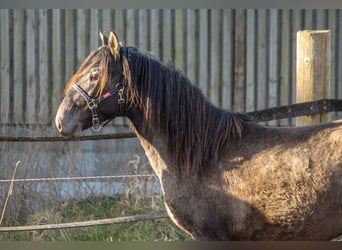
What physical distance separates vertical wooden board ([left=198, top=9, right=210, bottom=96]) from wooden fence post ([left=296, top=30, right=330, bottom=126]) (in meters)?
3.39

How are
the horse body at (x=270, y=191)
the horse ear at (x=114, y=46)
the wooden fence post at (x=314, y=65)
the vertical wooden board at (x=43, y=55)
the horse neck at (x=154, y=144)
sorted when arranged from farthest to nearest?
the vertical wooden board at (x=43, y=55), the wooden fence post at (x=314, y=65), the horse neck at (x=154, y=144), the horse ear at (x=114, y=46), the horse body at (x=270, y=191)

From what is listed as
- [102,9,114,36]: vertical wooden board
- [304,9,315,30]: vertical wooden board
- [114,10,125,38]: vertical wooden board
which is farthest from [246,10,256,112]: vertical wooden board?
[102,9,114,36]: vertical wooden board

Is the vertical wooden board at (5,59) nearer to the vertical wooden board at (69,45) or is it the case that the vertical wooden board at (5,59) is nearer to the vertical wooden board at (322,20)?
the vertical wooden board at (69,45)

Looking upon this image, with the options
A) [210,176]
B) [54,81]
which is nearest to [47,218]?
[54,81]

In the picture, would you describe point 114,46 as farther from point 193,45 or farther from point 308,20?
point 308,20

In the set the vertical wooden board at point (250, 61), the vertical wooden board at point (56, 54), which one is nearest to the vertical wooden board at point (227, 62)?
the vertical wooden board at point (250, 61)

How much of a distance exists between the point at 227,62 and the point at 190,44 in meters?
0.47

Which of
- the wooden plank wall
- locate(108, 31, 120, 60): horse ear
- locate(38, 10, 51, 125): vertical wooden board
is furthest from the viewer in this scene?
the wooden plank wall

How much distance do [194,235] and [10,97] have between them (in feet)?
16.8

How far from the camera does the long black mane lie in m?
4.47

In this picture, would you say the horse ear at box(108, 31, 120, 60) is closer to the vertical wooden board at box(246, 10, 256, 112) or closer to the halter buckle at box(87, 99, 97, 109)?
the halter buckle at box(87, 99, 97, 109)

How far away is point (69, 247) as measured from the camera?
11.6 ft

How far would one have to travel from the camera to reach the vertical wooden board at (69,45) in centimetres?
885

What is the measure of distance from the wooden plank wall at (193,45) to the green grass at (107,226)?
195 centimetres
